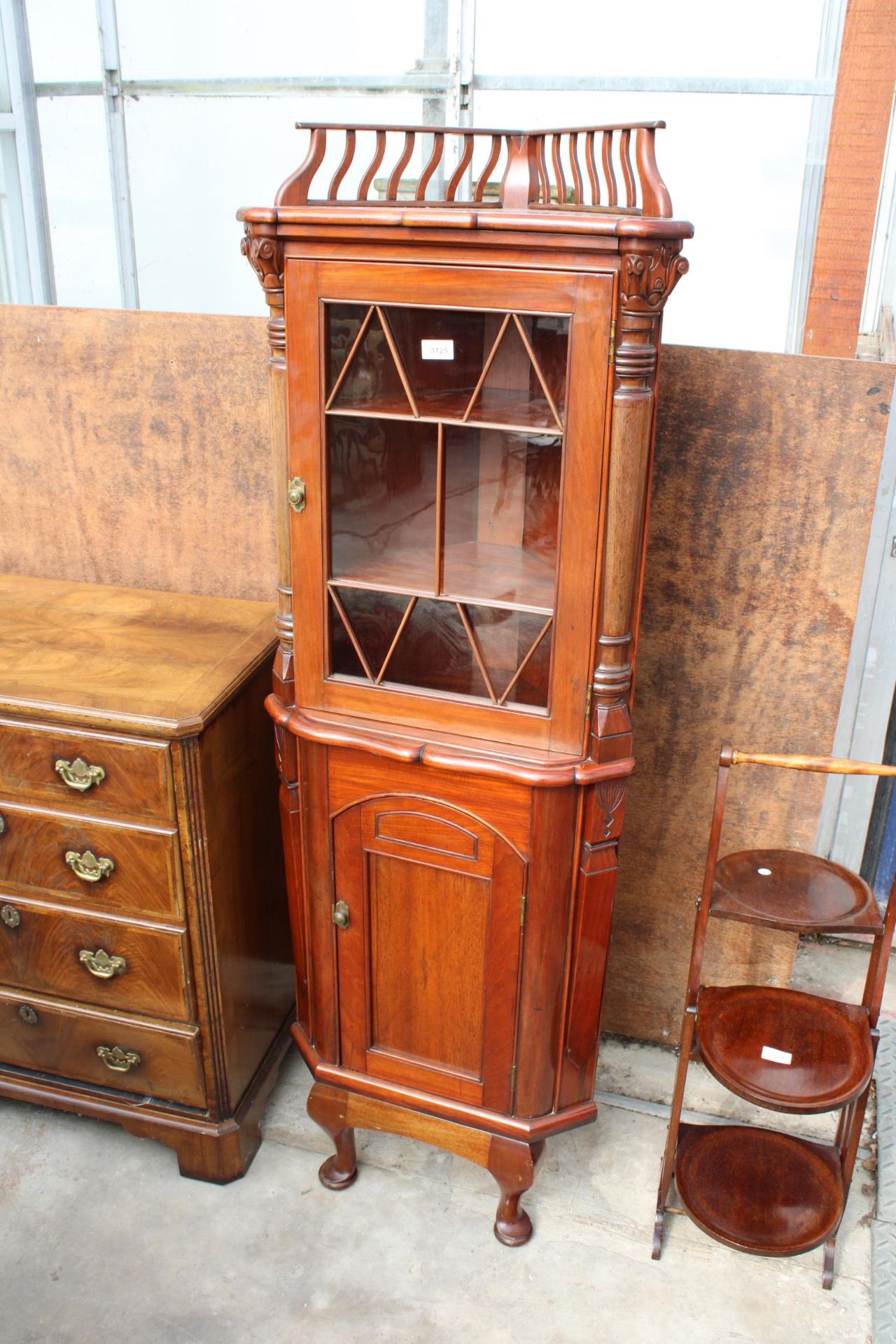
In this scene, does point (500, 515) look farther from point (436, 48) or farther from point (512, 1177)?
point (436, 48)

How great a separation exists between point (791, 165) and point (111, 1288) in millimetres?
2889

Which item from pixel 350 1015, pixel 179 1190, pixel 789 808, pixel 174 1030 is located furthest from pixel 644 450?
pixel 179 1190

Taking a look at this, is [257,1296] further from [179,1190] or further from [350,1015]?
[350,1015]

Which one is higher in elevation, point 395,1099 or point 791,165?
point 791,165

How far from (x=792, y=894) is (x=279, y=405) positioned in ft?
3.73

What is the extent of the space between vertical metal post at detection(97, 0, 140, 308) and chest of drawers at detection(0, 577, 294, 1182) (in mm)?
1355

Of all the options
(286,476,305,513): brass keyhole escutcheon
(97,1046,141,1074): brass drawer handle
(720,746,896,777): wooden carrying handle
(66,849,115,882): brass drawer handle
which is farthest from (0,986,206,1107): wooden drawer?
(720,746,896,777): wooden carrying handle

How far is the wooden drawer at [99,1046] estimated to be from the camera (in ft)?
6.43

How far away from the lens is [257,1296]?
1.84 meters

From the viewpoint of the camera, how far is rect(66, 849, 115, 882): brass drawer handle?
1.85 metres

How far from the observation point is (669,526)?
1913mm

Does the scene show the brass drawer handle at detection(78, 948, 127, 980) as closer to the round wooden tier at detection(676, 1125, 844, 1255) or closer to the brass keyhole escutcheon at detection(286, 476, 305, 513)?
the brass keyhole escutcheon at detection(286, 476, 305, 513)

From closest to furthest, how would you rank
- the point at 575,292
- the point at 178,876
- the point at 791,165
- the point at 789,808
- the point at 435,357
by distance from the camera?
the point at 575,292
the point at 435,357
the point at 178,876
the point at 789,808
the point at 791,165

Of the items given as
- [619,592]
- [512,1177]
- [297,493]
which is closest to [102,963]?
[512,1177]
